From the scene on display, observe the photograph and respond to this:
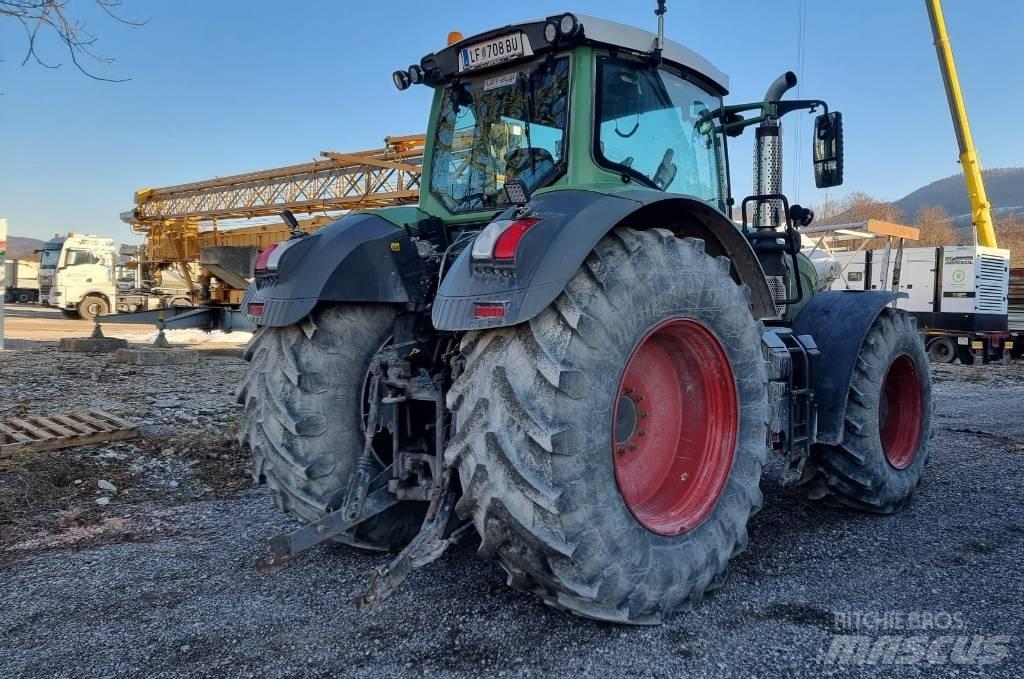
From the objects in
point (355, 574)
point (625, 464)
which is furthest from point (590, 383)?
point (355, 574)

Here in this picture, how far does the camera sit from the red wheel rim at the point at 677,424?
3053 mm

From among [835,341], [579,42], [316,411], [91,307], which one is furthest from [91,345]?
[91,307]

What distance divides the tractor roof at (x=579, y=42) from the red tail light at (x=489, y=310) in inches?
52.7

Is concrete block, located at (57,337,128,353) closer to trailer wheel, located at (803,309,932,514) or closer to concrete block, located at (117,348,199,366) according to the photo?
concrete block, located at (117,348,199,366)

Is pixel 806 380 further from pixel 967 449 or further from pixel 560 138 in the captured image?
pixel 967 449

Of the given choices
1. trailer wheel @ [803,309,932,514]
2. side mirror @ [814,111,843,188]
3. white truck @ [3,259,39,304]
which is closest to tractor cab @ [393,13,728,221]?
side mirror @ [814,111,843,188]

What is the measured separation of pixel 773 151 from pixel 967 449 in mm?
3577

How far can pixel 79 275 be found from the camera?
25844 millimetres

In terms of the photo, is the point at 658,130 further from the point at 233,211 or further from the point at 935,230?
the point at 935,230

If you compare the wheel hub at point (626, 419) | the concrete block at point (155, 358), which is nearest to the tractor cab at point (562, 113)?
the wheel hub at point (626, 419)

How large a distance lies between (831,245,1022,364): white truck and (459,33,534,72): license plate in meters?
15.3

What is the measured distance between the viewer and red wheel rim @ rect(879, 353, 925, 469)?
15.3 feet

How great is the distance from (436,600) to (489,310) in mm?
1274

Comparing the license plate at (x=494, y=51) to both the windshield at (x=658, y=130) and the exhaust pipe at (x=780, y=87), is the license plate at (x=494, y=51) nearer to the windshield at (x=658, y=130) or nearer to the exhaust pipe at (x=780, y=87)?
the windshield at (x=658, y=130)
